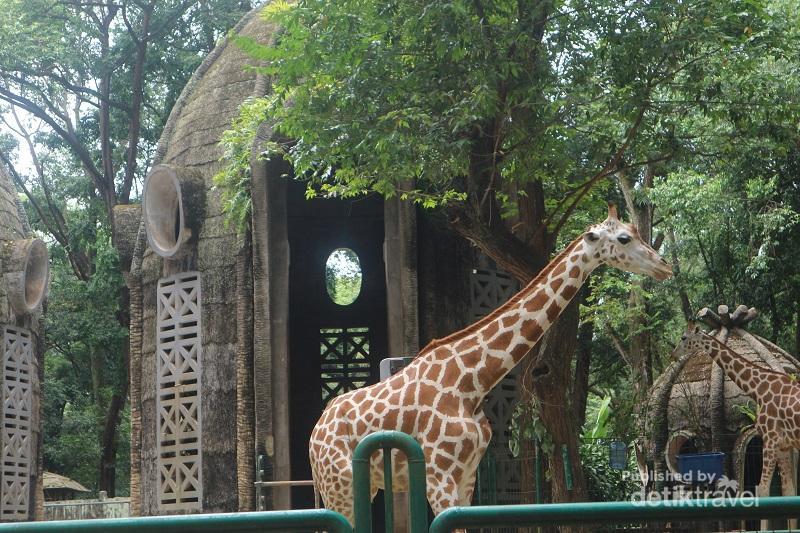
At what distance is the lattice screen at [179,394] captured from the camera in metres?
15.2

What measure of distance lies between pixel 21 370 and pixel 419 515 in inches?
741

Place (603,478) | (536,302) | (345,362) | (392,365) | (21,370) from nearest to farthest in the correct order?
(536,302) → (392,365) → (603,478) → (345,362) → (21,370)

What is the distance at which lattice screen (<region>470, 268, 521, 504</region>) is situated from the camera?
574 inches

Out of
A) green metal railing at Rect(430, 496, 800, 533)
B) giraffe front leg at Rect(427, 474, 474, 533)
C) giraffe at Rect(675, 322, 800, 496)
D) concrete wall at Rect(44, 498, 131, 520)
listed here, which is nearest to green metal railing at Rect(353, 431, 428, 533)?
green metal railing at Rect(430, 496, 800, 533)

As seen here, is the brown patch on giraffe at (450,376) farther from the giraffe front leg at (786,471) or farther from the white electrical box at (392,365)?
the giraffe front leg at (786,471)

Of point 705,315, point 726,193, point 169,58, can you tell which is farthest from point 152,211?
point 169,58

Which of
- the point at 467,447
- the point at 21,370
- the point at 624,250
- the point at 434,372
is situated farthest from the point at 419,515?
the point at 21,370

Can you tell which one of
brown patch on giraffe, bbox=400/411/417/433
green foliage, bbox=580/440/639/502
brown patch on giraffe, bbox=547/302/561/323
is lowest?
green foliage, bbox=580/440/639/502

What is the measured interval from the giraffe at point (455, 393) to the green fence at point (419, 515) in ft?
12.5

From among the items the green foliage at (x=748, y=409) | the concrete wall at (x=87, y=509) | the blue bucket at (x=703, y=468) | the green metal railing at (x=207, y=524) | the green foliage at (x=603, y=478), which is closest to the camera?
the green metal railing at (x=207, y=524)

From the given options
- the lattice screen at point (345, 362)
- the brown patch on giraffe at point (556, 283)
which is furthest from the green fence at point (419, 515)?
the lattice screen at point (345, 362)

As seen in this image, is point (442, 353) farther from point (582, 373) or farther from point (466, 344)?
point (582, 373)

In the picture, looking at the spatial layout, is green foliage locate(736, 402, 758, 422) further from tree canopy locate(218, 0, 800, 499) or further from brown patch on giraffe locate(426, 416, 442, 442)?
brown patch on giraffe locate(426, 416, 442, 442)

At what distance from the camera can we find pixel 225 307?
49.6ft
